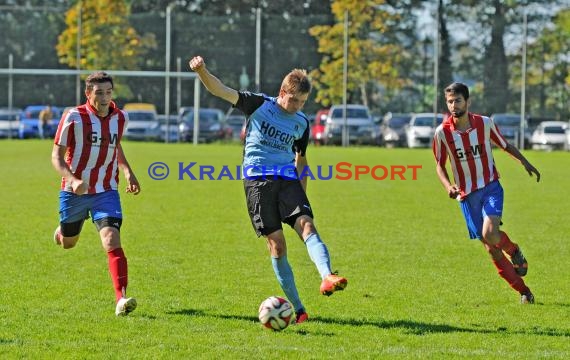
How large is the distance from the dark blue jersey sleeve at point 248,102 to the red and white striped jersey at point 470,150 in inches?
64.5

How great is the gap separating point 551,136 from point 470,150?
3188cm

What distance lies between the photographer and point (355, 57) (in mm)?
42062

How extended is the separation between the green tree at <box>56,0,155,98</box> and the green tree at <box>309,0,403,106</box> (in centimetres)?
698

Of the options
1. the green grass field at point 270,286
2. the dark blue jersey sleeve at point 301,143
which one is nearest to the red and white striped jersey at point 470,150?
the green grass field at point 270,286

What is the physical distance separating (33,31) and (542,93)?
20.7m

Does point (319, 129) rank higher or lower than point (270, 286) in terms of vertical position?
higher

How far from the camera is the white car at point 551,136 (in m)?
38.8

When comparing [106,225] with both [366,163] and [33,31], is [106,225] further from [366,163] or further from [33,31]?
[33,31]

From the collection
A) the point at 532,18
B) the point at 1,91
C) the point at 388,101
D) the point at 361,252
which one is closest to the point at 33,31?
the point at 1,91

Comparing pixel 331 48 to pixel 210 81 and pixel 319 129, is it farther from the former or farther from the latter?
pixel 210 81

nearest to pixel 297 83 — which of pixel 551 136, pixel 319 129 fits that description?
pixel 319 129

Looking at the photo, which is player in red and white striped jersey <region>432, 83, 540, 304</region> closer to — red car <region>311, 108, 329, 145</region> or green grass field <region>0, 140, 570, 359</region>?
green grass field <region>0, 140, 570, 359</region>

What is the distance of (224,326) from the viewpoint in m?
6.70

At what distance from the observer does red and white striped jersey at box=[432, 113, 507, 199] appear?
26.1 feet
